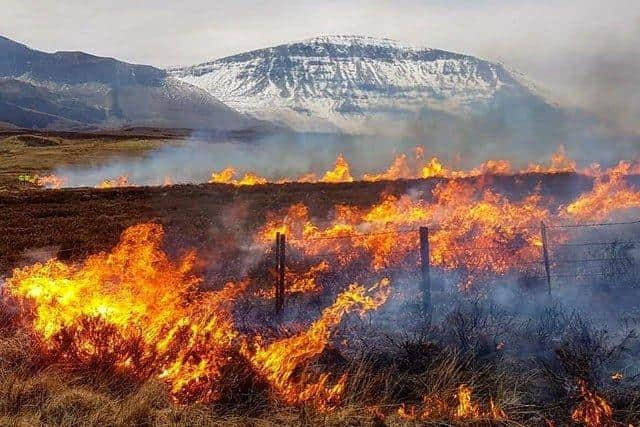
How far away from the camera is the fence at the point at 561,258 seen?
1088cm

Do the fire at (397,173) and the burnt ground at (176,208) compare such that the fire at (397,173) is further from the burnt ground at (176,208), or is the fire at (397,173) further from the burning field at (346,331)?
the burning field at (346,331)

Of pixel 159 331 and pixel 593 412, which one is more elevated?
pixel 159 331

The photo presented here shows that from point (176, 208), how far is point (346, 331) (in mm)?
25737

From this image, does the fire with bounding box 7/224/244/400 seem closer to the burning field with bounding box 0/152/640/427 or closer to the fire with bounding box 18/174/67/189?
the burning field with bounding box 0/152/640/427

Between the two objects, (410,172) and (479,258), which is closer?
(479,258)

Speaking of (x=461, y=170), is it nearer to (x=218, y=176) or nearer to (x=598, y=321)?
(x=218, y=176)

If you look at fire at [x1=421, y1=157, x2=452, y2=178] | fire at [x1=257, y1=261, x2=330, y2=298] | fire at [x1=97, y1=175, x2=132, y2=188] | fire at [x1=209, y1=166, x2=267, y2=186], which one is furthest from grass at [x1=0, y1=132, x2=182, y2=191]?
fire at [x1=257, y1=261, x2=330, y2=298]

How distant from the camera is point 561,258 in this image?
49.1 ft

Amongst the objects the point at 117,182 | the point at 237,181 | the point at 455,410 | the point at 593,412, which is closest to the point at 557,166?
the point at 237,181

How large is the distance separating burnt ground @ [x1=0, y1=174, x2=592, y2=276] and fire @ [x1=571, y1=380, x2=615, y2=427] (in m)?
14.0

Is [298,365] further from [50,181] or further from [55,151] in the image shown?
[55,151]

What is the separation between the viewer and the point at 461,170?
45.5m

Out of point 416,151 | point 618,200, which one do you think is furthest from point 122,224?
point 416,151

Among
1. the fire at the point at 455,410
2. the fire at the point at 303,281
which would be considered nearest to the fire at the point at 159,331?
the fire at the point at 455,410
